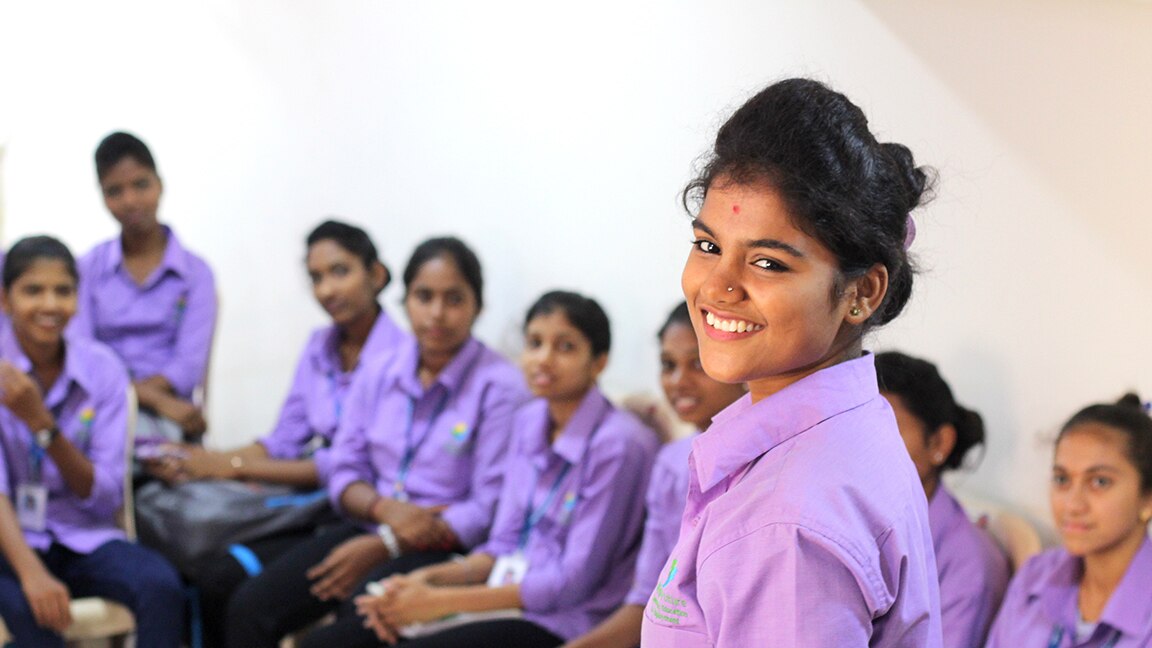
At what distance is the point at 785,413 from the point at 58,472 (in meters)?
2.48

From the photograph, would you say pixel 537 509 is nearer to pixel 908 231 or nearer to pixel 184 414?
pixel 184 414

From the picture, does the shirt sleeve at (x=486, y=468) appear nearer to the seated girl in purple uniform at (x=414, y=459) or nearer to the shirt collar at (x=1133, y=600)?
the seated girl in purple uniform at (x=414, y=459)

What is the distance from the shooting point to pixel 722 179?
119cm

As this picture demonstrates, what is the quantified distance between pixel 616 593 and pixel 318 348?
1501 millimetres

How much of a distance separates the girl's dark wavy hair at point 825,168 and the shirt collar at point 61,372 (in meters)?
2.45

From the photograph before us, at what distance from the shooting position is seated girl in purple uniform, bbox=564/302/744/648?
7.96 feet

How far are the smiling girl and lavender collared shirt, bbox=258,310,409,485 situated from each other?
8.02 ft

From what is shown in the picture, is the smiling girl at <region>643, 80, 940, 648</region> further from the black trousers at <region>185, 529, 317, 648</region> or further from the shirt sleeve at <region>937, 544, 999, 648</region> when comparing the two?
the black trousers at <region>185, 529, 317, 648</region>

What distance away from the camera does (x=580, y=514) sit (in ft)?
8.90

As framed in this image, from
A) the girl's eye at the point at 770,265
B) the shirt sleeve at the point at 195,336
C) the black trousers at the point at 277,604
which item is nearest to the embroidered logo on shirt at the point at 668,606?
the girl's eye at the point at 770,265

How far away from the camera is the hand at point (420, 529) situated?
3.06 meters

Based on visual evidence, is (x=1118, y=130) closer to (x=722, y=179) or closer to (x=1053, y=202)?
(x=1053, y=202)

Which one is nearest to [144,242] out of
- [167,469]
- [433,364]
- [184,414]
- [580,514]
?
[184,414]

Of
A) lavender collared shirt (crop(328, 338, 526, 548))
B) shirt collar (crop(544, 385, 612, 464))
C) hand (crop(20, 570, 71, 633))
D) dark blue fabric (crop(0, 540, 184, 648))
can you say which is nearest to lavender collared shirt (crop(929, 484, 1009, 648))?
shirt collar (crop(544, 385, 612, 464))
